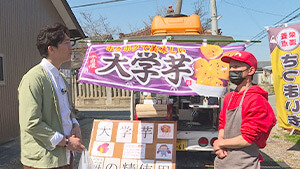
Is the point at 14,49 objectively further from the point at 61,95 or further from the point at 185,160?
the point at 61,95

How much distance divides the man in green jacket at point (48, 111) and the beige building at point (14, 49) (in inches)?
236

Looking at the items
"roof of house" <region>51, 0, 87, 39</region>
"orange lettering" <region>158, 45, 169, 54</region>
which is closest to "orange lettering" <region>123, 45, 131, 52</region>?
"orange lettering" <region>158, 45, 169, 54</region>

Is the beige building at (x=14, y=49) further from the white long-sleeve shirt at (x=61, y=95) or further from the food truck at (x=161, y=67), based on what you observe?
the white long-sleeve shirt at (x=61, y=95)

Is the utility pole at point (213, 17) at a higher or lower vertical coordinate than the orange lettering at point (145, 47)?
higher

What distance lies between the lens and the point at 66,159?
187 centimetres

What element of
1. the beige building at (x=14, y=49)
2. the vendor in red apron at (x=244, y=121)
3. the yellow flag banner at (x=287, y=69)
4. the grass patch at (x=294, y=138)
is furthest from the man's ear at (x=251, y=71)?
the beige building at (x=14, y=49)

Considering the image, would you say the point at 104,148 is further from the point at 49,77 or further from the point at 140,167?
the point at 49,77

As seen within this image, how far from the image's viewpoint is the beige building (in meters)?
6.91

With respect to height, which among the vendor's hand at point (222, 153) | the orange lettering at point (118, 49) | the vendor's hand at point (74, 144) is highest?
the orange lettering at point (118, 49)

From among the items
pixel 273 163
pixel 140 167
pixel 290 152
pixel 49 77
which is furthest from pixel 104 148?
pixel 290 152

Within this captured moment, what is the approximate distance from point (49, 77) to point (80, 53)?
1398cm

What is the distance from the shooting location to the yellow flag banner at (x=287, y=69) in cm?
552

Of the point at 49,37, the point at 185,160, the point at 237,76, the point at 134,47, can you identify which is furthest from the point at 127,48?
the point at 185,160

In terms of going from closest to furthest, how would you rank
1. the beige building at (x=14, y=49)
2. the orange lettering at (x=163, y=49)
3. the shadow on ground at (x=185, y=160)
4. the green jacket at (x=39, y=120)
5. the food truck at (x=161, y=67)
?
the green jacket at (x=39, y=120)
the food truck at (x=161, y=67)
the orange lettering at (x=163, y=49)
the shadow on ground at (x=185, y=160)
the beige building at (x=14, y=49)
